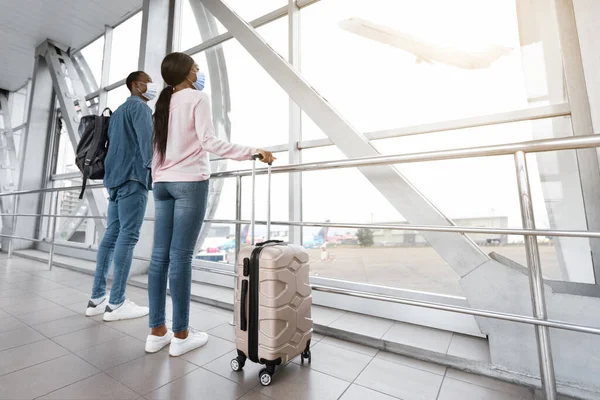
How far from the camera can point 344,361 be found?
1.12 metres

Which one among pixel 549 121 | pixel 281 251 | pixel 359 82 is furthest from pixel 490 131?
pixel 281 251

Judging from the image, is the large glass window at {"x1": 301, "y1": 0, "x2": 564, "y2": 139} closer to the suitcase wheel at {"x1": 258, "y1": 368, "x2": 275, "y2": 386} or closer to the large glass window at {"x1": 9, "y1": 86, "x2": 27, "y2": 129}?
the suitcase wheel at {"x1": 258, "y1": 368, "x2": 275, "y2": 386}

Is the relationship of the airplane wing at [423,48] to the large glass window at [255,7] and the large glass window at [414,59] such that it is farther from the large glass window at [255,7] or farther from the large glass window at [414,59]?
the large glass window at [255,7]

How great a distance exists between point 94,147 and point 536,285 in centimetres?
220

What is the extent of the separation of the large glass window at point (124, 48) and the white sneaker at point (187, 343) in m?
3.99

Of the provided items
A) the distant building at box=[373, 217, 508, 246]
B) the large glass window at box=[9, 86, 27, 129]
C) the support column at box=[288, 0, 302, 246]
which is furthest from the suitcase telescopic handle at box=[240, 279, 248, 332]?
Answer: the large glass window at box=[9, 86, 27, 129]

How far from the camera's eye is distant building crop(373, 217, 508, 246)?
1460mm

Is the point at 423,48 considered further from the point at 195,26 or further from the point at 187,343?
the point at 195,26

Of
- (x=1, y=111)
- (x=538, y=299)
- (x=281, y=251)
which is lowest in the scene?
(x=538, y=299)

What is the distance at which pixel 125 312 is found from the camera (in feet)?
5.06

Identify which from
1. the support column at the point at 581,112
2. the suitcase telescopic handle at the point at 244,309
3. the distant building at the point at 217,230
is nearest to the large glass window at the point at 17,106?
the distant building at the point at 217,230

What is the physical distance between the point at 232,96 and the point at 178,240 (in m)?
2.20

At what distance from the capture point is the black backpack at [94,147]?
157cm

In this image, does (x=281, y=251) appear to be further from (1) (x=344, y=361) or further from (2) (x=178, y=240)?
(1) (x=344, y=361)
